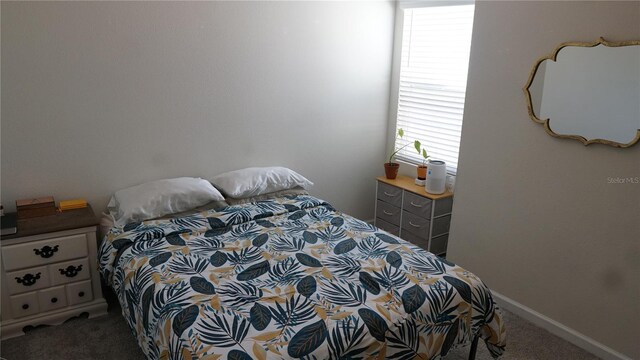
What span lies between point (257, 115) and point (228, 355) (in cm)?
218

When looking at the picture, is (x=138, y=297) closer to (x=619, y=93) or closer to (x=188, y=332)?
(x=188, y=332)

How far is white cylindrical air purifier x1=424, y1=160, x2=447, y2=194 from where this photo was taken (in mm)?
3670

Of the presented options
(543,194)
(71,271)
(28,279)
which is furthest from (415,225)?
(28,279)

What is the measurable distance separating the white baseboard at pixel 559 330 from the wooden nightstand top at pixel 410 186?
0.83m

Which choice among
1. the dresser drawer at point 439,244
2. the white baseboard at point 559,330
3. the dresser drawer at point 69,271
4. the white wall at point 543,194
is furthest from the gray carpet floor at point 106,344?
the dresser drawer at point 439,244

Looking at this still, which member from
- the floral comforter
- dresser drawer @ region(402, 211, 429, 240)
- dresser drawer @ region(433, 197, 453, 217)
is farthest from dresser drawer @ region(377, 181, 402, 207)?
the floral comforter

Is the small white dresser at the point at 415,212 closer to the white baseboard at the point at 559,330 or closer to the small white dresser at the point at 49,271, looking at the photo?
the white baseboard at the point at 559,330

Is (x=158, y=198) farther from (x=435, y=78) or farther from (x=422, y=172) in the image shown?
(x=435, y=78)

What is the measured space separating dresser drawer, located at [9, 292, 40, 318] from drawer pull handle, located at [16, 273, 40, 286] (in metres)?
0.07

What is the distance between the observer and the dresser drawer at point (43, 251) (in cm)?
255

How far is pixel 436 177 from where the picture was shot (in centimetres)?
368

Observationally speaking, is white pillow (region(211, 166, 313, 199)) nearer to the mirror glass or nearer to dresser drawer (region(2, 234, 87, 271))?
dresser drawer (region(2, 234, 87, 271))

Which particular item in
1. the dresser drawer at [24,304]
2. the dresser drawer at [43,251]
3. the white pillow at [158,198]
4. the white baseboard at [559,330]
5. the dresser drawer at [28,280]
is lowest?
the white baseboard at [559,330]
